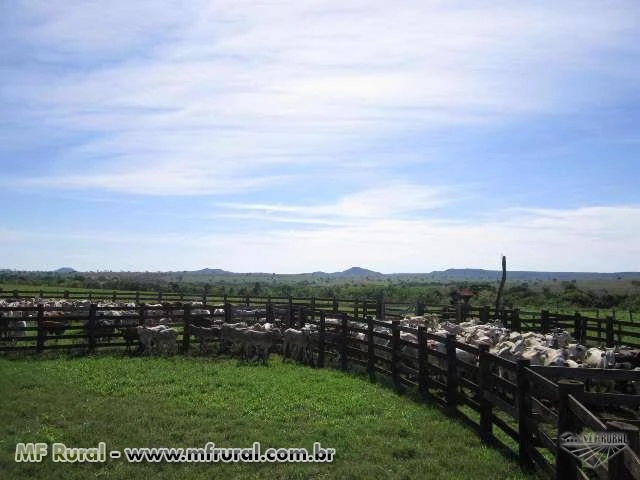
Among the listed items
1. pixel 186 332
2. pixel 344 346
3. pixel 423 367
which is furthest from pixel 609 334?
pixel 186 332

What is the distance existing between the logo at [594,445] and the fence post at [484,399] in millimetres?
2987

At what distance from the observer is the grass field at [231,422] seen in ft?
27.1

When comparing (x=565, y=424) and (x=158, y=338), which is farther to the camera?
(x=158, y=338)

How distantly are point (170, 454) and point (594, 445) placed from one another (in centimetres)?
568

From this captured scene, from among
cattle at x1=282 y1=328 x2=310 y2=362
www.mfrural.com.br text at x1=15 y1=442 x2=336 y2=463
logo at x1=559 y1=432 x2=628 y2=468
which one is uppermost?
logo at x1=559 y1=432 x2=628 y2=468

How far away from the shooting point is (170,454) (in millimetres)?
8688

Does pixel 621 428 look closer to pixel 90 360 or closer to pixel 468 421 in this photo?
pixel 468 421

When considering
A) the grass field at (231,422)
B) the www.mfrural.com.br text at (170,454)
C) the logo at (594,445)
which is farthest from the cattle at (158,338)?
the logo at (594,445)

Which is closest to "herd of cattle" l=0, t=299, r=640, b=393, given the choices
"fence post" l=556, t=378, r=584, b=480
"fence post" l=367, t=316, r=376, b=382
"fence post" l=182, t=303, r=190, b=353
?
"fence post" l=182, t=303, r=190, b=353

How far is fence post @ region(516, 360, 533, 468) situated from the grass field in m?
0.28

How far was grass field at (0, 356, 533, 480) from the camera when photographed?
8.27m

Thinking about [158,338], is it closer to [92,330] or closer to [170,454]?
[92,330]

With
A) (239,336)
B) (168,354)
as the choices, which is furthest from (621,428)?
(168,354)

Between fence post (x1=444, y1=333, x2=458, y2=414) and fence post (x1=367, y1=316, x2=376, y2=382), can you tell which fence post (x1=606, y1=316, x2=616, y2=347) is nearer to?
fence post (x1=367, y1=316, x2=376, y2=382)
